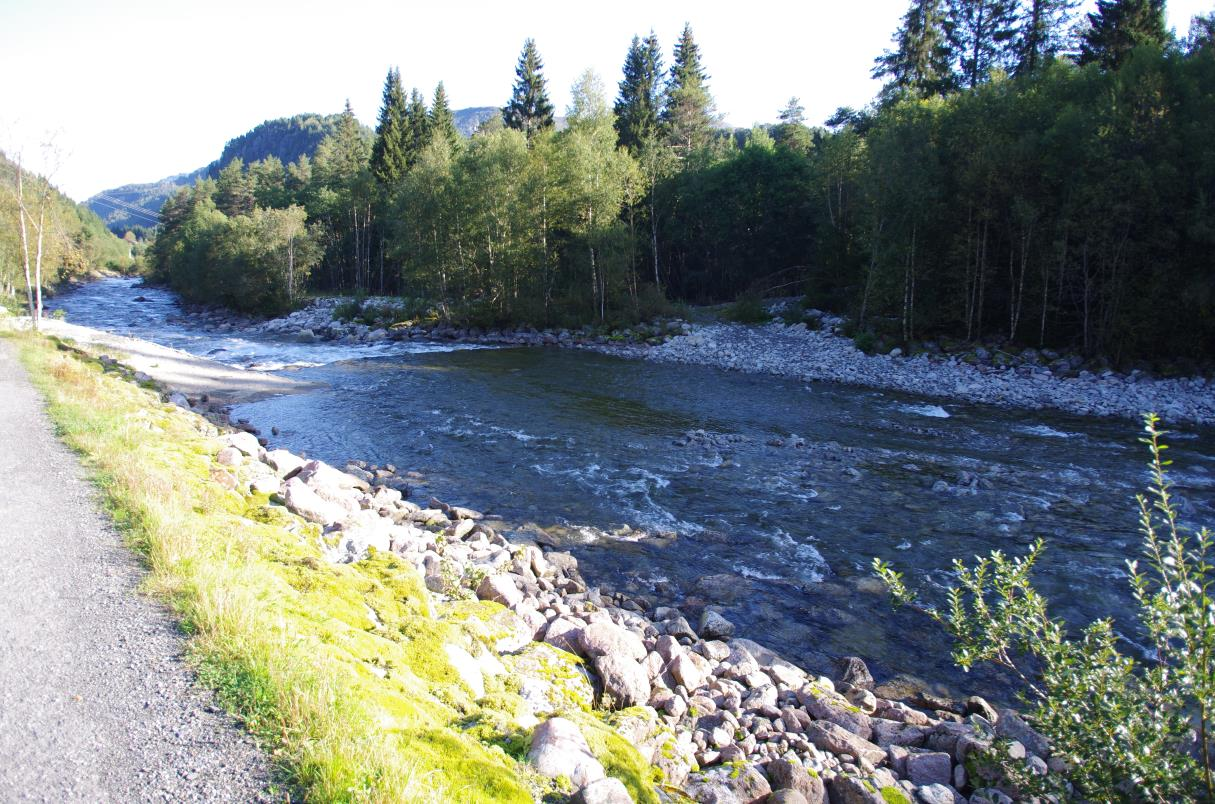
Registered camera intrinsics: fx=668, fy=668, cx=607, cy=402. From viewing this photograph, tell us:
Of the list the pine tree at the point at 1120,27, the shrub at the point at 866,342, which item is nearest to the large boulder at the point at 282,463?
the shrub at the point at 866,342

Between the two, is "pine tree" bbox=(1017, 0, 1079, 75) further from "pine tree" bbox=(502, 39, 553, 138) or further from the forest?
"pine tree" bbox=(502, 39, 553, 138)

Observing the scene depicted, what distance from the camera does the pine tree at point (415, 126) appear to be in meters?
65.2

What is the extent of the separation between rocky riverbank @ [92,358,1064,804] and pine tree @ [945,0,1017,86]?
40.7 m

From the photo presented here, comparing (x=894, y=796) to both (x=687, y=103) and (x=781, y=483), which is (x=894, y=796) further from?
(x=687, y=103)

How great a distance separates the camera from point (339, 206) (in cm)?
6719

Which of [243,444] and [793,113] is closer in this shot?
[243,444]

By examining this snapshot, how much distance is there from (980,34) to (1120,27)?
23.9ft

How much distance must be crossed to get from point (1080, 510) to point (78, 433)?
18.1 metres

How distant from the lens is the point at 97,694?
412cm

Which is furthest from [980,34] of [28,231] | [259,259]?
[28,231]

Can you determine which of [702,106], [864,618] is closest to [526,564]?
[864,618]

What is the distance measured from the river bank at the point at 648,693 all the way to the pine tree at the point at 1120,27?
3651 centimetres

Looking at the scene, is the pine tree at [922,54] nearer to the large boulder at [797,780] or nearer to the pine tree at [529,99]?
the pine tree at [529,99]

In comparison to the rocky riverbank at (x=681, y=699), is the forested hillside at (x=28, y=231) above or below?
above
